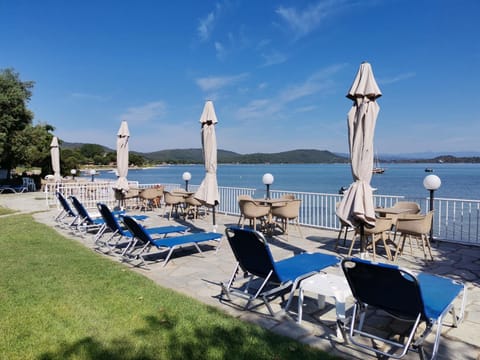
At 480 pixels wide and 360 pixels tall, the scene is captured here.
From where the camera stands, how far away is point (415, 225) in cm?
562

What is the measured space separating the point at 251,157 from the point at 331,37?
226ft

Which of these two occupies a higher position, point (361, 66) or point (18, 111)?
point (18, 111)

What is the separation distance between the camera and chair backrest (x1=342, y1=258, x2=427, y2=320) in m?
2.47

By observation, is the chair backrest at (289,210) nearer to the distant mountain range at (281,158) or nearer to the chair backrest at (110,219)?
the chair backrest at (110,219)

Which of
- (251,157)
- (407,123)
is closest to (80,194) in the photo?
(407,123)

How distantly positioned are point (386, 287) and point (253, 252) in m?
1.43

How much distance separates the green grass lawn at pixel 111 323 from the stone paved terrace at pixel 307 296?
0.21m

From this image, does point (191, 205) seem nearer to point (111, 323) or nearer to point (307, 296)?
point (307, 296)

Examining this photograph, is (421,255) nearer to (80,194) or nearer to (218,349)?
(218,349)

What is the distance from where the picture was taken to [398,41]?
46.1 feet

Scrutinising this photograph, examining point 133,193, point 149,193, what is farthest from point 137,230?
point 133,193

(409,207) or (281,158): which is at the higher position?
(281,158)

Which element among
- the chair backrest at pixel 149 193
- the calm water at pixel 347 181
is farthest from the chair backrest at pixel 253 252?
the calm water at pixel 347 181

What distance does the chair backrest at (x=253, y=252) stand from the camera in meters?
3.51
